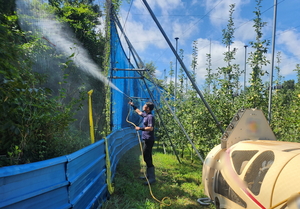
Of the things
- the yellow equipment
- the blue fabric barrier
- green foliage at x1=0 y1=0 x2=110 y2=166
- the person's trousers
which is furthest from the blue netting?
the yellow equipment

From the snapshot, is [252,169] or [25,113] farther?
[25,113]

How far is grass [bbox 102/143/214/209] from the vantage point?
382 cm

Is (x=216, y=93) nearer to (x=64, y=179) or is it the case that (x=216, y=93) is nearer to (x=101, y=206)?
(x=101, y=206)

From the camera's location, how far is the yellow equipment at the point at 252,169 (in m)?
1.76

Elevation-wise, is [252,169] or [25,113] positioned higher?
[25,113]

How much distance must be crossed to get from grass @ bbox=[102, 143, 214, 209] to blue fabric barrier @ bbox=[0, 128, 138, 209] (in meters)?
0.64

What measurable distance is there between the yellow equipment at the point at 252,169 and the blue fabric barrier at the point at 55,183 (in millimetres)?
1613

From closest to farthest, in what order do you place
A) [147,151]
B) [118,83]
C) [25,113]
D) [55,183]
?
[55,183]
[25,113]
[147,151]
[118,83]

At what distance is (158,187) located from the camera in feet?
15.9

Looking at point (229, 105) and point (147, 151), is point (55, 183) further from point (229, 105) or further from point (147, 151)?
point (229, 105)

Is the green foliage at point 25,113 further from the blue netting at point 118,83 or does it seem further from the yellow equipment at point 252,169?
the blue netting at point 118,83

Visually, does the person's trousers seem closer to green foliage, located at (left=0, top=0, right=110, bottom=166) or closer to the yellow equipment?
green foliage, located at (left=0, top=0, right=110, bottom=166)

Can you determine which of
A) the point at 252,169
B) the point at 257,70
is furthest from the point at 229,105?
the point at 252,169

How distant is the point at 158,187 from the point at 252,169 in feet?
9.78
